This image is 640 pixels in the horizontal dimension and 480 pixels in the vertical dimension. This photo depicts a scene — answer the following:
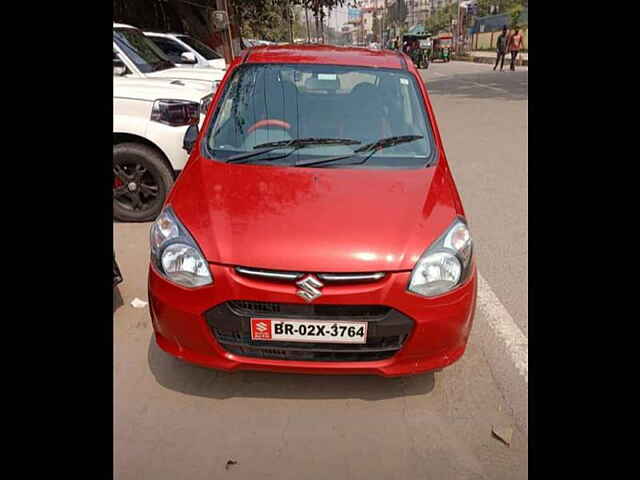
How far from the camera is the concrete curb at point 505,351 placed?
2.56 m

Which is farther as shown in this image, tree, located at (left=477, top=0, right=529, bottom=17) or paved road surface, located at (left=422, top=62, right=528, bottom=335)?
tree, located at (left=477, top=0, right=529, bottom=17)

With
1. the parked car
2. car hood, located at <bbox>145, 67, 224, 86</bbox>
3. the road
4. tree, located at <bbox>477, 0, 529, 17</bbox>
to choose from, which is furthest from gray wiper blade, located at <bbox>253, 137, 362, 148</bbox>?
tree, located at <bbox>477, 0, 529, 17</bbox>

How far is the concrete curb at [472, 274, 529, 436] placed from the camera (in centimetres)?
256

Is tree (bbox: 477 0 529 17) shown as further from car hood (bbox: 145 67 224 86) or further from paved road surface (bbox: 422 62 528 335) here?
car hood (bbox: 145 67 224 86)

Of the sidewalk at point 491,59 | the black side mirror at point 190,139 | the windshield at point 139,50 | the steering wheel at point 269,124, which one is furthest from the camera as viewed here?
the sidewalk at point 491,59

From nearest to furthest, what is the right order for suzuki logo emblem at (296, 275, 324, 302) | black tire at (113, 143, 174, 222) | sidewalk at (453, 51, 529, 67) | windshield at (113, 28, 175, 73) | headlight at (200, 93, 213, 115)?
suzuki logo emblem at (296, 275, 324, 302) → black tire at (113, 143, 174, 222) → headlight at (200, 93, 213, 115) → windshield at (113, 28, 175, 73) → sidewalk at (453, 51, 529, 67)

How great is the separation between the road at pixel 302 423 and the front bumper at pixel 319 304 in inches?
10.5

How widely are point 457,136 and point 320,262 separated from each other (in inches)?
300

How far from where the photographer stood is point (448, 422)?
240 centimetres

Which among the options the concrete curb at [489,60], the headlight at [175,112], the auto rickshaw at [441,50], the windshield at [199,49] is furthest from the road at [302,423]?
the auto rickshaw at [441,50]

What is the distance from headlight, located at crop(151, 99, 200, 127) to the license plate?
2.96 m

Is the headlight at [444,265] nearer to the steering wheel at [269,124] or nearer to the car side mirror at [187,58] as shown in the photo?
the steering wheel at [269,124]

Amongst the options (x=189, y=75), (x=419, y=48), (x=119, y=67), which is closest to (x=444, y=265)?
(x=119, y=67)
